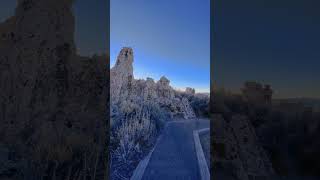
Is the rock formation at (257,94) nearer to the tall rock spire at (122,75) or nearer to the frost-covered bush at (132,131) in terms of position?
the frost-covered bush at (132,131)

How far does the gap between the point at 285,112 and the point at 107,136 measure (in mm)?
2255

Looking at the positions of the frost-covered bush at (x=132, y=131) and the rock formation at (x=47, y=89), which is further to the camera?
the frost-covered bush at (x=132, y=131)

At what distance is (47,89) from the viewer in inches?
161

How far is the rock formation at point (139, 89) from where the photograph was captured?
4586 millimetres

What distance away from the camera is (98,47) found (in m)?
4.28

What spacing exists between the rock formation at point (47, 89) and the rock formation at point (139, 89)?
0.37 meters

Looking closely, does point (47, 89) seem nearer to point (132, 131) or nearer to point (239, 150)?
point (132, 131)

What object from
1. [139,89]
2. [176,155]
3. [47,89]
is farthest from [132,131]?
[47,89]

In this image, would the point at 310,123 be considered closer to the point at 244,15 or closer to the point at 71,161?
the point at 244,15

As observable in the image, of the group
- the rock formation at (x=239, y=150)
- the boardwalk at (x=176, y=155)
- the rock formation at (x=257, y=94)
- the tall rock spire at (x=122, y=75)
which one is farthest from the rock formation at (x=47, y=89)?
the rock formation at (x=257, y=94)

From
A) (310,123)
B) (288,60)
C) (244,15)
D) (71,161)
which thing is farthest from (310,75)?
(71,161)

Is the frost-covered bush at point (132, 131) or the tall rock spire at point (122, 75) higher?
the tall rock spire at point (122, 75)

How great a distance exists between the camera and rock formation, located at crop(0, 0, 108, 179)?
393cm

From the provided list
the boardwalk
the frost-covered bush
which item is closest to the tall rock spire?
the frost-covered bush
